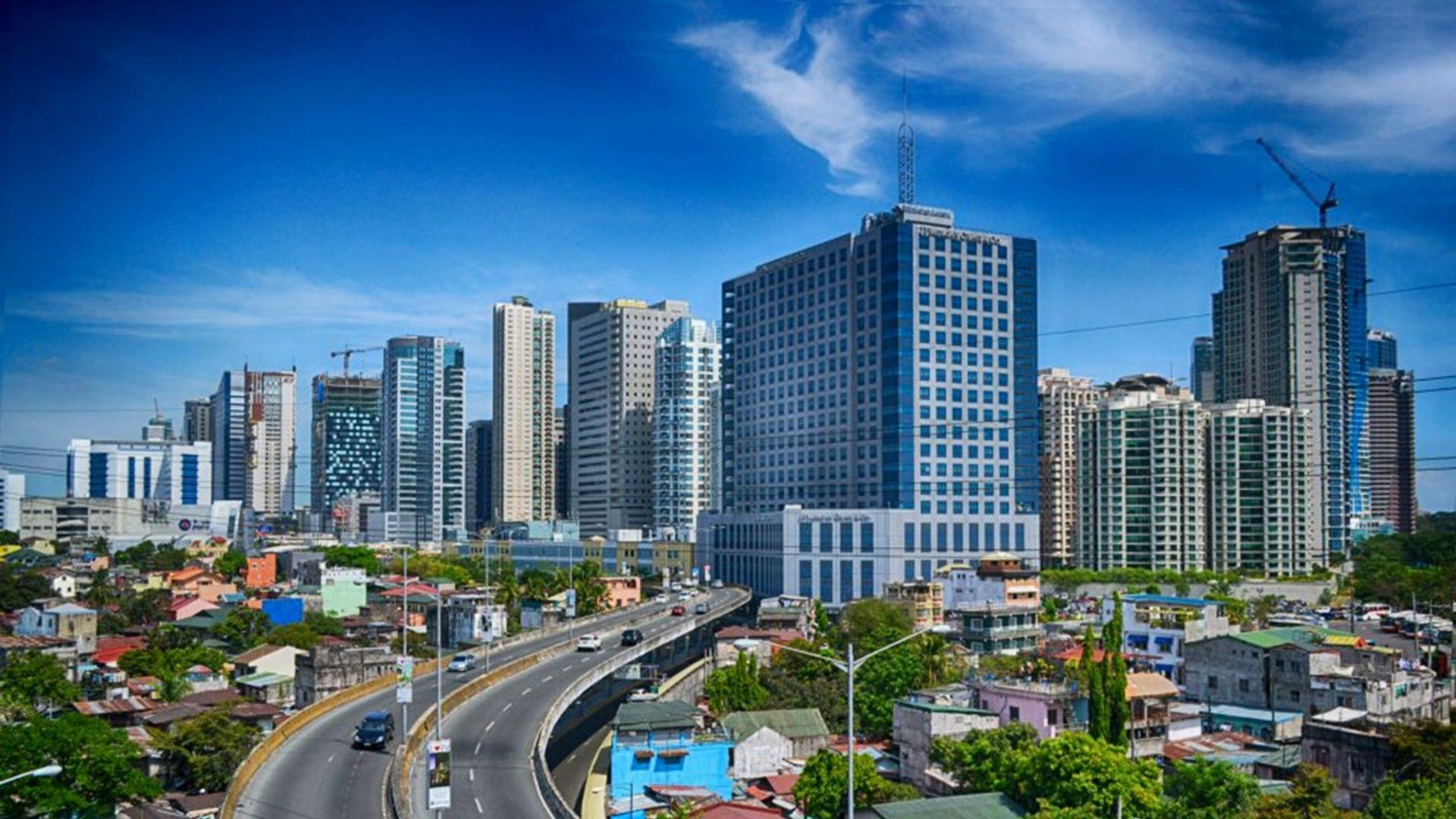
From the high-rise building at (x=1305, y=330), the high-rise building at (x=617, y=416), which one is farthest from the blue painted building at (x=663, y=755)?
the high-rise building at (x=617, y=416)

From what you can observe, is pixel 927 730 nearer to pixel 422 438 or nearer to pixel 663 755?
pixel 663 755

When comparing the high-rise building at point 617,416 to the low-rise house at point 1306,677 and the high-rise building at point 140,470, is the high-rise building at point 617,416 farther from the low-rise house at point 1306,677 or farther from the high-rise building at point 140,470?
the low-rise house at point 1306,677

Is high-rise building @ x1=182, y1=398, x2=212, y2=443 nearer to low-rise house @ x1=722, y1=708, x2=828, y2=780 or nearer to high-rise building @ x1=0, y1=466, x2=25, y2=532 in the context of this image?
high-rise building @ x1=0, y1=466, x2=25, y2=532

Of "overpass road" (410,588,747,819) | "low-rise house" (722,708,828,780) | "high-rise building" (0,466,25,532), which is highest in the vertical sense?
"high-rise building" (0,466,25,532)

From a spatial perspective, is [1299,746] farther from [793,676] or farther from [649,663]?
[649,663]

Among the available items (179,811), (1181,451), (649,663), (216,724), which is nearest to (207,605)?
(649,663)

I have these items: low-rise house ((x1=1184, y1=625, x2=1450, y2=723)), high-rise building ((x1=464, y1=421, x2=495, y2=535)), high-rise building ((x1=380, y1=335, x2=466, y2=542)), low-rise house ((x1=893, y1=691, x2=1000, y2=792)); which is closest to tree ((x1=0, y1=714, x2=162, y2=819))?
low-rise house ((x1=893, y1=691, x2=1000, y2=792))
